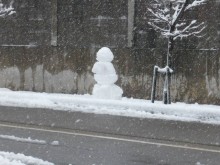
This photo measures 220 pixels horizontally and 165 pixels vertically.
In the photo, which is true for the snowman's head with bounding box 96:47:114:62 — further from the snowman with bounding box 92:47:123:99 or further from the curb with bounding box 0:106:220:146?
the curb with bounding box 0:106:220:146

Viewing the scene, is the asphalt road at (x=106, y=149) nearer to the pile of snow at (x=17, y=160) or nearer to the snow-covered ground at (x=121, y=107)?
the pile of snow at (x=17, y=160)

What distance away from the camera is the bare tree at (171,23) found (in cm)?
1488

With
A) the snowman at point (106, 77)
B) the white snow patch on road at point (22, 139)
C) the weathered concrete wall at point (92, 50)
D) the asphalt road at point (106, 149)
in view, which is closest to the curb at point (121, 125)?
the asphalt road at point (106, 149)

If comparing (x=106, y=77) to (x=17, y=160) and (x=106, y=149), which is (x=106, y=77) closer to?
(x=106, y=149)

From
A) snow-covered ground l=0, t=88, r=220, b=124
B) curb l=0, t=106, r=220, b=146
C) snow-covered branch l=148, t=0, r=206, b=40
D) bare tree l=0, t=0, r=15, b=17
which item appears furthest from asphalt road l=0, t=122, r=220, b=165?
bare tree l=0, t=0, r=15, b=17

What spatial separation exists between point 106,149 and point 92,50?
29.4 ft

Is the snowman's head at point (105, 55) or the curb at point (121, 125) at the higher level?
the snowman's head at point (105, 55)

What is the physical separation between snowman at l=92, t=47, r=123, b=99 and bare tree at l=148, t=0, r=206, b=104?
148 cm

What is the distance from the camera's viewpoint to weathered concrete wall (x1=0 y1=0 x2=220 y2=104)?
15180mm

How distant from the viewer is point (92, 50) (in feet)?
55.8

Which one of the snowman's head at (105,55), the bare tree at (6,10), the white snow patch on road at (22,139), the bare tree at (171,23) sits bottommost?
the white snow patch on road at (22,139)

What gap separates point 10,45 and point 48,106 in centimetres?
508

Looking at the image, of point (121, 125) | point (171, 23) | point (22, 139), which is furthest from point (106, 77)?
point (22, 139)

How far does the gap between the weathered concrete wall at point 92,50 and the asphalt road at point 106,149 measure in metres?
6.25
